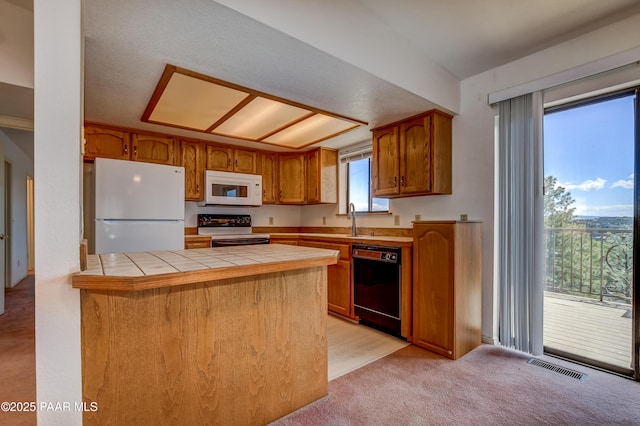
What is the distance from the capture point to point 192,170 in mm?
3678

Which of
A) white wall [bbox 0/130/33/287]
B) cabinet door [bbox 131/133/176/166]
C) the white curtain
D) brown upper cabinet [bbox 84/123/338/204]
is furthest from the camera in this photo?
white wall [bbox 0/130/33/287]

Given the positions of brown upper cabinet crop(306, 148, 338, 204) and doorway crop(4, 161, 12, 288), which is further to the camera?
doorway crop(4, 161, 12, 288)

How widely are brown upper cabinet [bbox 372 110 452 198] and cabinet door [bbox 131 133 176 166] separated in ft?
8.07

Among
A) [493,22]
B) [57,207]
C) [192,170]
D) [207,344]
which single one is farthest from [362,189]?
[57,207]

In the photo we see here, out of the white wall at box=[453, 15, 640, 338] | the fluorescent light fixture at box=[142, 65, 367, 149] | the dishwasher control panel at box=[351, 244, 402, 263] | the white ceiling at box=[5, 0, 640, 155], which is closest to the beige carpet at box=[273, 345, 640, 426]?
the white wall at box=[453, 15, 640, 338]

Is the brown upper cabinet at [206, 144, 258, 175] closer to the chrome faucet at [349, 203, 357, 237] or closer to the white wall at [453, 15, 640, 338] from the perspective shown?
the chrome faucet at [349, 203, 357, 237]

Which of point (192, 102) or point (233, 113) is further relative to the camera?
point (233, 113)

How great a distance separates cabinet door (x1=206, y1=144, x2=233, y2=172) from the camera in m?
3.81

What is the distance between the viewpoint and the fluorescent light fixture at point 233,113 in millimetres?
2242

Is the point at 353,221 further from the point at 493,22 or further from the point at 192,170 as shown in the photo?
the point at 493,22

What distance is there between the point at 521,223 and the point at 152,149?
12.5 feet

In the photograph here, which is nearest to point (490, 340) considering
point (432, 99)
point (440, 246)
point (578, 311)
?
point (578, 311)

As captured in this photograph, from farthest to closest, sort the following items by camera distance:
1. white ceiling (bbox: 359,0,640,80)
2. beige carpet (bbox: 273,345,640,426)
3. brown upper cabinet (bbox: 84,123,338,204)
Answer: brown upper cabinet (bbox: 84,123,338,204) → white ceiling (bbox: 359,0,640,80) → beige carpet (bbox: 273,345,640,426)

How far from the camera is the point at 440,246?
8.04 feet
